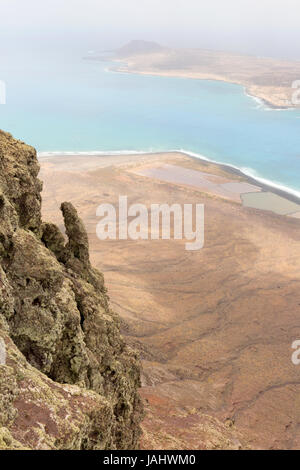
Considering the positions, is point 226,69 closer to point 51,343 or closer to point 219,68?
point 219,68

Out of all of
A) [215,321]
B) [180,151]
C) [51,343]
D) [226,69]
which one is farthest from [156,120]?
[51,343]

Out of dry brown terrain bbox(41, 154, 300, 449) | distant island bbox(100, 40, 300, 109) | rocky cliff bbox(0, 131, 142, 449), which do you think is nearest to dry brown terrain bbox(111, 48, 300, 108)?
distant island bbox(100, 40, 300, 109)

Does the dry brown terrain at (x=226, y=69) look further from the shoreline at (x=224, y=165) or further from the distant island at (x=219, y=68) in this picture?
the shoreline at (x=224, y=165)

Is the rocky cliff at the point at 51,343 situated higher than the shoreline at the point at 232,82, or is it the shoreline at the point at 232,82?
the shoreline at the point at 232,82

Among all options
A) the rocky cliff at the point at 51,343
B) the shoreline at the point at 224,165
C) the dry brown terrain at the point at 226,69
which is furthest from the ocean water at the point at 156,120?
the rocky cliff at the point at 51,343

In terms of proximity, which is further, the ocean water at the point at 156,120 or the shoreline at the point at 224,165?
the ocean water at the point at 156,120

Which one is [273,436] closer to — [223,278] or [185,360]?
[185,360]
